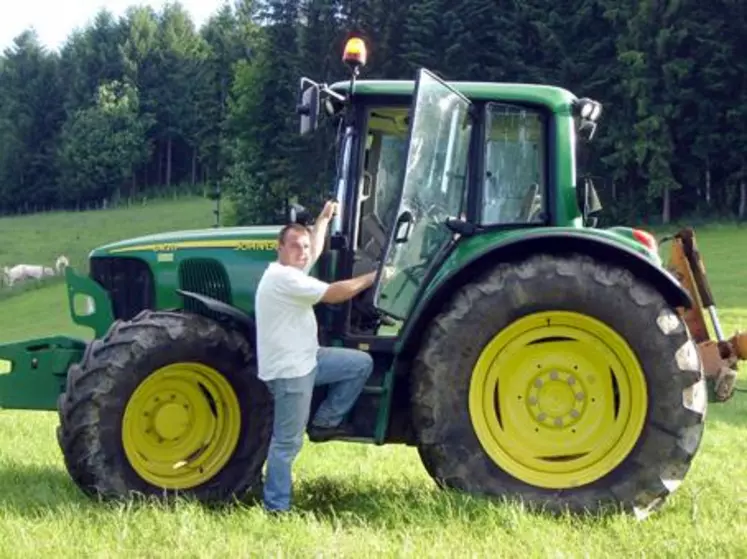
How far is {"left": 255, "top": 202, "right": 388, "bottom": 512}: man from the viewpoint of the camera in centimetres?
555

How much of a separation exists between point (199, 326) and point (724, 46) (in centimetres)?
3582

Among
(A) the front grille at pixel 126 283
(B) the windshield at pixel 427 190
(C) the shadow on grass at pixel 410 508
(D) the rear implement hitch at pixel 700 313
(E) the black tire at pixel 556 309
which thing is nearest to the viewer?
(C) the shadow on grass at pixel 410 508

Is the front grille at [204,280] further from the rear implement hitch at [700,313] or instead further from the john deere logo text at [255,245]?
the rear implement hitch at [700,313]

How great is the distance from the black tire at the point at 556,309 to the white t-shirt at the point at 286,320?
63 cm

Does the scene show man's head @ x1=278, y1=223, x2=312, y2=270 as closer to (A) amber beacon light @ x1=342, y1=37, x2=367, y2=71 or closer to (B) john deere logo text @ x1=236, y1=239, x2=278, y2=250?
(B) john deere logo text @ x1=236, y1=239, x2=278, y2=250

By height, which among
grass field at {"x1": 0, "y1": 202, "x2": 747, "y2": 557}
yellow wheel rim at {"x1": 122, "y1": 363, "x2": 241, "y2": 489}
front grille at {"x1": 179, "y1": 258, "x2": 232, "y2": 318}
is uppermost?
front grille at {"x1": 179, "y1": 258, "x2": 232, "y2": 318}

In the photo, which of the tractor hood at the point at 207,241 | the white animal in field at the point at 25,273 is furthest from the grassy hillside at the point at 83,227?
the tractor hood at the point at 207,241

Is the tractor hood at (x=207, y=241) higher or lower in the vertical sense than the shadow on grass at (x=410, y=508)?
higher

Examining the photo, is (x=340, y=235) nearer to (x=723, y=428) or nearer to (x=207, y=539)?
(x=207, y=539)

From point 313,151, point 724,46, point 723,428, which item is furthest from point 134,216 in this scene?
point 723,428

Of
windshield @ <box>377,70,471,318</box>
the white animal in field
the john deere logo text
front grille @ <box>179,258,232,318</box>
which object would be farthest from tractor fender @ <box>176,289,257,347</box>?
the white animal in field

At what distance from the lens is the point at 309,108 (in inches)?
226

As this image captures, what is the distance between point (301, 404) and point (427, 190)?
4.61 feet

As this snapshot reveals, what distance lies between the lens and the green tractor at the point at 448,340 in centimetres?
551
